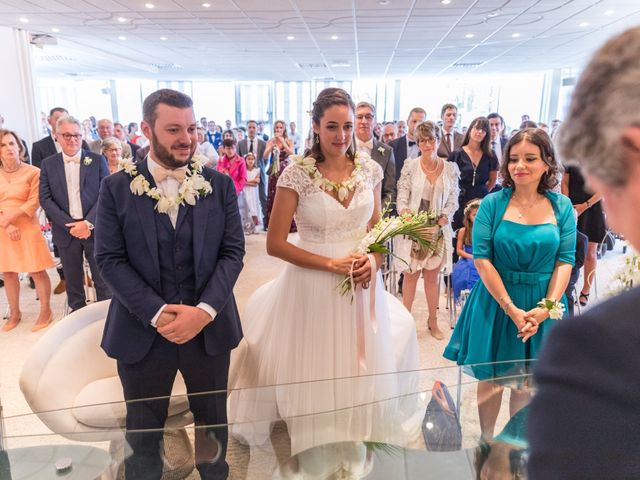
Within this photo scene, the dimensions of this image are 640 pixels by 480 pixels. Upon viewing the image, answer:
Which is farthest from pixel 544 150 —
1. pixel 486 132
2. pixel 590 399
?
pixel 486 132

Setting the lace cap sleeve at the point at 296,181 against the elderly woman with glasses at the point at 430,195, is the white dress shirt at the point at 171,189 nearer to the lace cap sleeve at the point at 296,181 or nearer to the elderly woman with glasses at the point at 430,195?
the lace cap sleeve at the point at 296,181

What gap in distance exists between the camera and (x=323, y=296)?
241cm

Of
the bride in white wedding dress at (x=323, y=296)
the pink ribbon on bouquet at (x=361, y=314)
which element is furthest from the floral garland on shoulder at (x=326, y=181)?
the pink ribbon on bouquet at (x=361, y=314)

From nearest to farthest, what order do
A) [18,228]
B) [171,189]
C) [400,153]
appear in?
1. [171,189]
2. [18,228]
3. [400,153]

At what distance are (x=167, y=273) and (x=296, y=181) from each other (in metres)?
0.75

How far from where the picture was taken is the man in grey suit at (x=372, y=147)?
14.8 ft

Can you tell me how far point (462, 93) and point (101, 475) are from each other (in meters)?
21.8

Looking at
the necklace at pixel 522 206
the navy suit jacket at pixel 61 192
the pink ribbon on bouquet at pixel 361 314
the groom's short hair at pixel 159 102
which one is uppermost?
the groom's short hair at pixel 159 102

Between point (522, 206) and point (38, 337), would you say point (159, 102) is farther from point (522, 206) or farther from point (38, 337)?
point (38, 337)

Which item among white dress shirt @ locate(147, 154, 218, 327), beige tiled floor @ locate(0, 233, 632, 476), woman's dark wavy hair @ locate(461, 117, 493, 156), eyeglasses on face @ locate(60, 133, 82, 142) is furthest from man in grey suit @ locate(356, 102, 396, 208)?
white dress shirt @ locate(147, 154, 218, 327)

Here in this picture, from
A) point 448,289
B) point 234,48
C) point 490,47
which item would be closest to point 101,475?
point 448,289

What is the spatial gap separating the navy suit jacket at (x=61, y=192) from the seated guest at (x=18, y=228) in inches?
12.5

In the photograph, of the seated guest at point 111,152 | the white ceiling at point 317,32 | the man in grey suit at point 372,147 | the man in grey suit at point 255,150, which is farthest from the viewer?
the man in grey suit at point 255,150

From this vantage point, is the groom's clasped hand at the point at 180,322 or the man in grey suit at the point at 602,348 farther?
the groom's clasped hand at the point at 180,322
